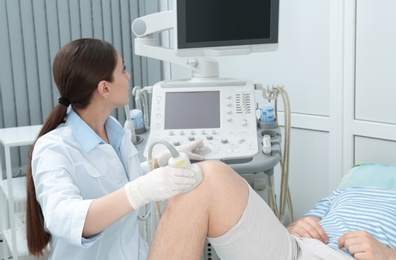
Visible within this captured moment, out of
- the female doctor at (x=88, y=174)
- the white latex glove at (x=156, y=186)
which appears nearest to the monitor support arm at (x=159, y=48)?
the female doctor at (x=88, y=174)

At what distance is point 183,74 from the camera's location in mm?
3223

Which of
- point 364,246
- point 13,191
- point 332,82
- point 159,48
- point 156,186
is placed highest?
point 159,48

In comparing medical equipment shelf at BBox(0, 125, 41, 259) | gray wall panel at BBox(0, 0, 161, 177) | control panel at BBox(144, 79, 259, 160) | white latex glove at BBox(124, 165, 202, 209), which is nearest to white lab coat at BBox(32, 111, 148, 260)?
white latex glove at BBox(124, 165, 202, 209)

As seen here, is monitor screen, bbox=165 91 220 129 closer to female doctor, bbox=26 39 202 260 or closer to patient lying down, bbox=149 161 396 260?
female doctor, bbox=26 39 202 260

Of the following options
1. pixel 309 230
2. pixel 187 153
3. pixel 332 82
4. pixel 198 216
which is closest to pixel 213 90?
pixel 187 153

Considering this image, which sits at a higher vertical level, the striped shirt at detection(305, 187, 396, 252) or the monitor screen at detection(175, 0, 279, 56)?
the monitor screen at detection(175, 0, 279, 56)

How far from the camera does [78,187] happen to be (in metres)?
1.51

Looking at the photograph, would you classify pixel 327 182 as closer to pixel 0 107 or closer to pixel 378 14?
pixel 378 14

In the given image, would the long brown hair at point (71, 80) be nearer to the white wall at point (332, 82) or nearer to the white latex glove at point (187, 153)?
the white latex glove at point (187, 153)

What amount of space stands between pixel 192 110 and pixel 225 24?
350mm

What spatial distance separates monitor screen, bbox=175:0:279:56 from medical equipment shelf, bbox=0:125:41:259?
3.01 ft

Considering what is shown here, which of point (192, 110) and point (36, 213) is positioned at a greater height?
point (192, 110)

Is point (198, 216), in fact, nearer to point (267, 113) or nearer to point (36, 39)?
point (267, 113)

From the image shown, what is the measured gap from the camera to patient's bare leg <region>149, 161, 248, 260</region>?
4.56ft
